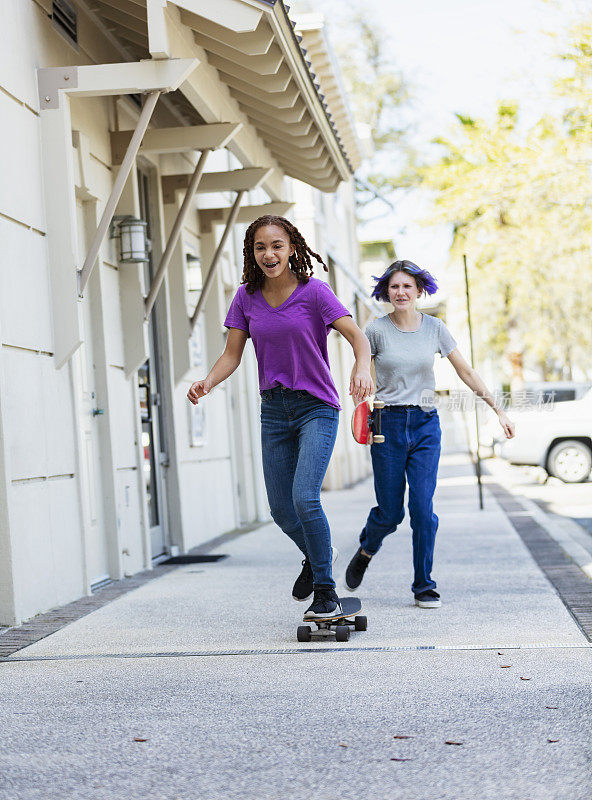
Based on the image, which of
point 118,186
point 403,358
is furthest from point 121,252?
point 403,358

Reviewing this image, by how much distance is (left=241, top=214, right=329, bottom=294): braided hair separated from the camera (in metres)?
5.38

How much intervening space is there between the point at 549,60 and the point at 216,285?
5250 mm

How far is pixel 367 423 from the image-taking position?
6.00m

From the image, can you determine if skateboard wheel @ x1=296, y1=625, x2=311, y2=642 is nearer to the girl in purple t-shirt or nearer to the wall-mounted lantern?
the girl in purple t-shirt

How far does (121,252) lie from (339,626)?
14.2 feet

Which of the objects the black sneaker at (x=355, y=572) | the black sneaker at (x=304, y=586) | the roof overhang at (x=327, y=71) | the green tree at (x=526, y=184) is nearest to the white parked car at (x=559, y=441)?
the green tree at (x=526, y=184)

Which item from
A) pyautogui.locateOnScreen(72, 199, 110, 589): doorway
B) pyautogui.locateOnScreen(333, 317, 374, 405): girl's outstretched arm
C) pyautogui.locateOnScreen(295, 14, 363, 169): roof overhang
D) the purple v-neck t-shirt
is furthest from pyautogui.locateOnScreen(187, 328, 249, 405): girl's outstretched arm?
pyautogui.locateOnScreen(295, 14, 363, 169): roof overhang

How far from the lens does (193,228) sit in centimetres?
1159

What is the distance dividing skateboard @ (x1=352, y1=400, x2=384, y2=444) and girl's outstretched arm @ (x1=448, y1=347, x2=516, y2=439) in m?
0.53

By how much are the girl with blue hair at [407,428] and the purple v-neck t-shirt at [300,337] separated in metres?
0.99

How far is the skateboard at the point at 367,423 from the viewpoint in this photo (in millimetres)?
5879

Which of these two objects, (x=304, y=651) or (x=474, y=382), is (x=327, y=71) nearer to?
(x=474, y=382)

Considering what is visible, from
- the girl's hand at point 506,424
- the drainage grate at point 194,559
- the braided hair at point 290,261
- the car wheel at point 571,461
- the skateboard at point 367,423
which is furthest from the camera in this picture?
the car wheel at point 571,461

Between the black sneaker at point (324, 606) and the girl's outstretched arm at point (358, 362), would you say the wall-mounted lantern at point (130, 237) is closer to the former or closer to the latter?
the girl's outstretched arm at point (358, 362)
